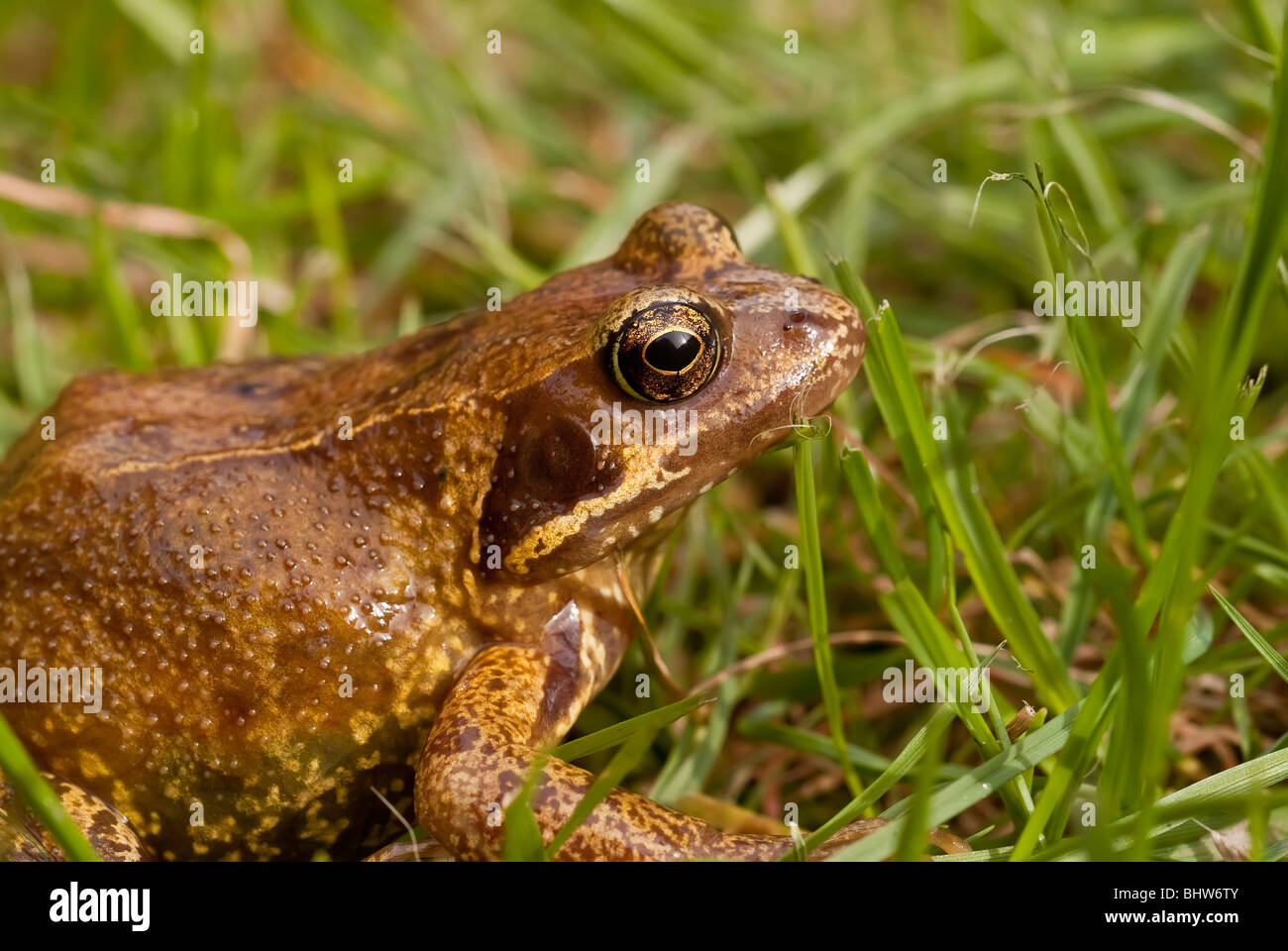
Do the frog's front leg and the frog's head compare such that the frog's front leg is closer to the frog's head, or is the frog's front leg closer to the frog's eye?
the frog's head

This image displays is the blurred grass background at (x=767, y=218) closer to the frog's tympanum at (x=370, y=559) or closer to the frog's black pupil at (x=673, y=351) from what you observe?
the frog's tympanum at (x=370, y=559)

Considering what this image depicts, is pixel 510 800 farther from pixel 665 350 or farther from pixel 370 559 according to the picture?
pixel 665 350

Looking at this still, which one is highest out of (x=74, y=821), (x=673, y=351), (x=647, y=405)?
(x=673, y=351)

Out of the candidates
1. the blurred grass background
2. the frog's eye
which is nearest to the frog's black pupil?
the frog's eye

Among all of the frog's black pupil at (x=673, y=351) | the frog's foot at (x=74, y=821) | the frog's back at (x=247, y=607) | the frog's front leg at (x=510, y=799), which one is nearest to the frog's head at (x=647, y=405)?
the frog's black pupil at (x=673, y=351)

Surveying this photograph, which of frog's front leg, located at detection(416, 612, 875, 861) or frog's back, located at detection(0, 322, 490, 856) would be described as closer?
frog's front leg, located at detection(416, 612, 875, 861)

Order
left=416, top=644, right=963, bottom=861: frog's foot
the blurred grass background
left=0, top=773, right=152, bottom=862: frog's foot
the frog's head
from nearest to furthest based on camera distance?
left=416, top=644, right=963, bottom=861: frog's foot < left=0, top=773, right=152, bottom=862: frog's foot < the frog's head < the blurred grass background

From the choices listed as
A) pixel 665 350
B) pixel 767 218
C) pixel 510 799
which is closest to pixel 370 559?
pixel 510 799

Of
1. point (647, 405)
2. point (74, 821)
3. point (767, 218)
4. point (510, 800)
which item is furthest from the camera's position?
point (767, 218)
